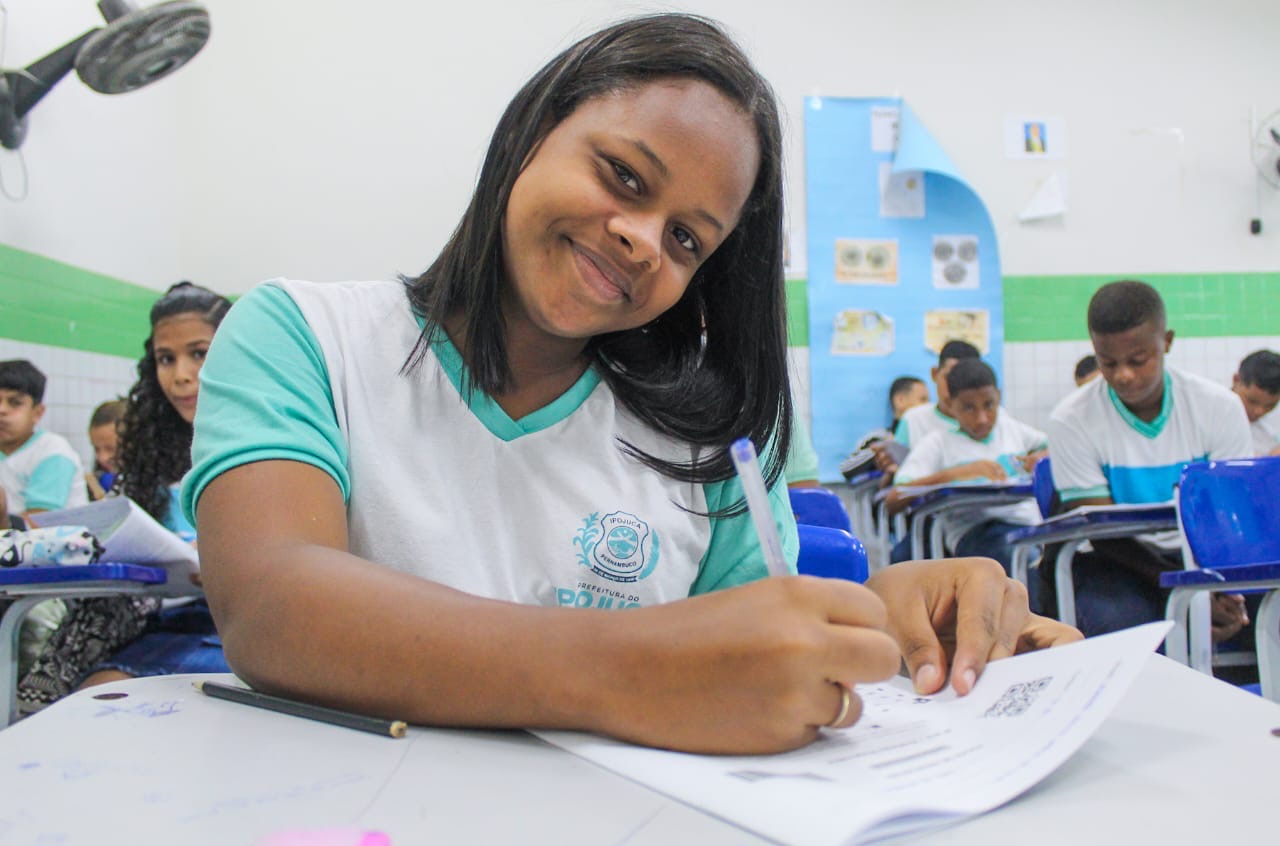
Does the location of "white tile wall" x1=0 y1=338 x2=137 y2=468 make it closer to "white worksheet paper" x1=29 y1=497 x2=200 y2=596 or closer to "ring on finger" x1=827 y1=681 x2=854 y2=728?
"white worksheet paper" x1=29 y1=497 x2=200 y2=596

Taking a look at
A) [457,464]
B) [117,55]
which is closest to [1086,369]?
[117,55]

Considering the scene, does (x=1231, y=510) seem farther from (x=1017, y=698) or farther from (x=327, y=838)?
(x=327, y=838)

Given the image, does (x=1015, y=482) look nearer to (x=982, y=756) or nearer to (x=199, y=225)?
(x=982, y=756)

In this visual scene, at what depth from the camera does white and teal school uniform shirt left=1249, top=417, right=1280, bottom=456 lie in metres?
4.02

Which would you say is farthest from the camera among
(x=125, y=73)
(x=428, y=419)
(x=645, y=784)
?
(x=125, y=73)

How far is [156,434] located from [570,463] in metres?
1.81

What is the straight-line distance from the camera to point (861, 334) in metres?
4.99

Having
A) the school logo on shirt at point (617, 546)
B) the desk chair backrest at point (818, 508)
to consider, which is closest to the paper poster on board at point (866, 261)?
the desk chair backrest at point (818, 508)

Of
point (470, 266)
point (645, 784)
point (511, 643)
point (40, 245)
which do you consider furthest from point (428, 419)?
point (40, 245)

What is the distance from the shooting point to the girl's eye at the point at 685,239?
877 millimetres

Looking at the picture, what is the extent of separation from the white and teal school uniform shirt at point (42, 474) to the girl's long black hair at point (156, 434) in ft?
3.98

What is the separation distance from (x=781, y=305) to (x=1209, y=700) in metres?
0.53

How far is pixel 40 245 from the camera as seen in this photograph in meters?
3.72

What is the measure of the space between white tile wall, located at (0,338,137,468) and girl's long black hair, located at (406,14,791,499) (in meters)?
3.23
